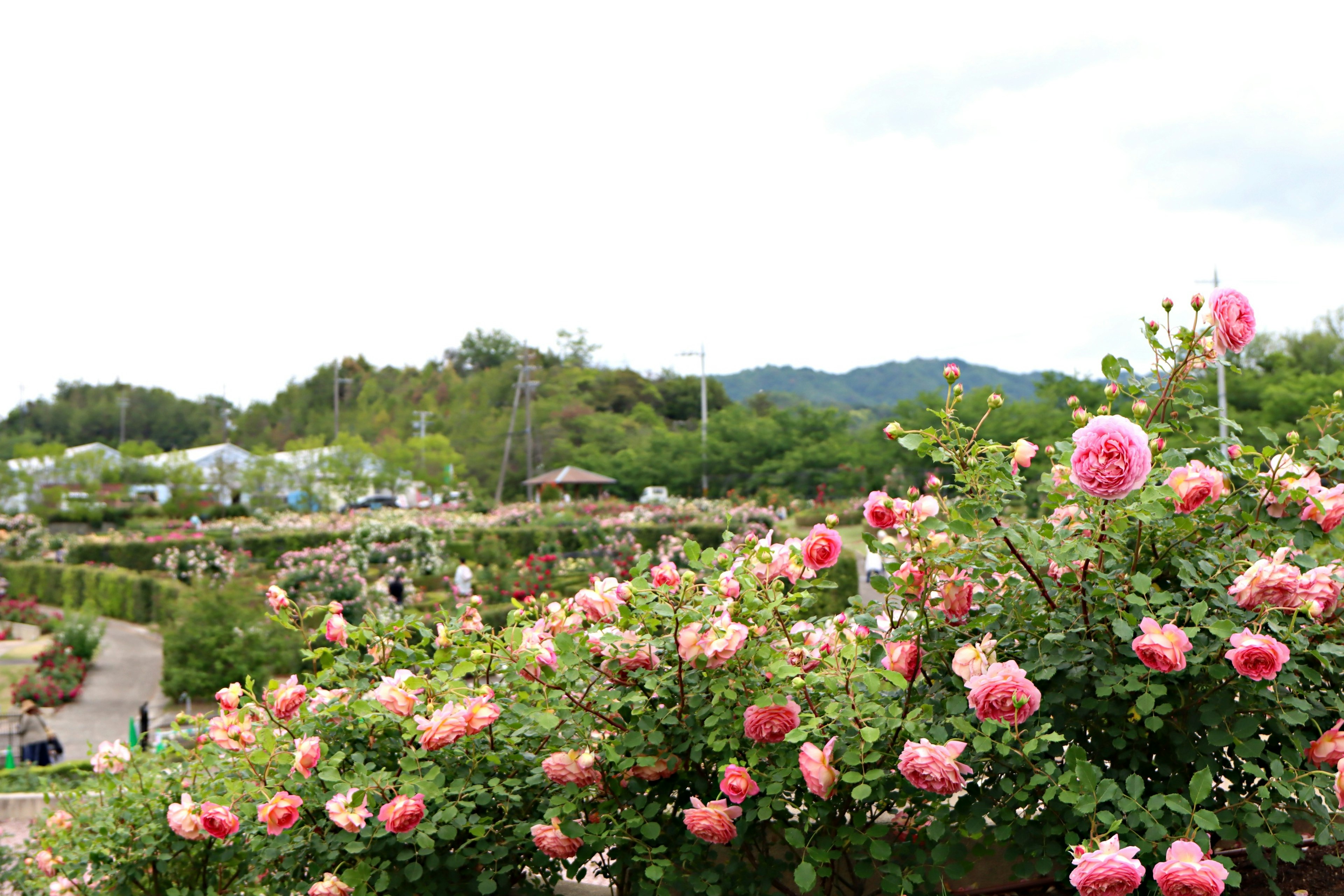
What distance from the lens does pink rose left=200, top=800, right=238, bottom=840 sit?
2.13 metres

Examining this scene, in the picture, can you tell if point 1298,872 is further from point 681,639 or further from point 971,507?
point 681,639

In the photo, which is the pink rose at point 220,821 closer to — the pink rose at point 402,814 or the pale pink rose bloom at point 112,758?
the pink rose at point 402,814

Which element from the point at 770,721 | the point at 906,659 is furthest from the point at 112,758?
the point at 906,659

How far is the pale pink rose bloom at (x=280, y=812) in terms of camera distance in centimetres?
204

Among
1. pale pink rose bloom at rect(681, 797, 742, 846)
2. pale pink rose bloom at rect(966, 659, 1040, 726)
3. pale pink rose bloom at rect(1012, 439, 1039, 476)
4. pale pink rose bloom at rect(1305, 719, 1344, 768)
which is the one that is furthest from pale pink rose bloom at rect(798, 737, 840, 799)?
pale pink rose bloom at rect(1305, 719, 1344, 768)

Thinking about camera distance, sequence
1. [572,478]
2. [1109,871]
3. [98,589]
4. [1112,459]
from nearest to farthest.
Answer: [1109,871] < [1112,459] < [98,589] < [572,478]

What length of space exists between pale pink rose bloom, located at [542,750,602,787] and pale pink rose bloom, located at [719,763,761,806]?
0.32 m

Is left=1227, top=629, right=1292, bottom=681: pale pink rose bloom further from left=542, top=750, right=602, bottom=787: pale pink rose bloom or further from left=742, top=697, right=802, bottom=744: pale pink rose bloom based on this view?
left=542, top=750, right=602, bottom=787: pale pink rose bloom

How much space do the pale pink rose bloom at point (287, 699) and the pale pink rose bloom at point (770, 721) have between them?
44.9 inches

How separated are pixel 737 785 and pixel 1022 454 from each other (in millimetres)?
859

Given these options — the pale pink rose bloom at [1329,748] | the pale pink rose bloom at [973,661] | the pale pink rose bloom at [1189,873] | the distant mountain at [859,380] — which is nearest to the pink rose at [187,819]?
the pale pink rose bloom at [973,661]

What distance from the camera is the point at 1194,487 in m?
2.02

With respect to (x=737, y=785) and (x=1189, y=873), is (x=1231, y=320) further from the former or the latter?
(x=737, y=785)

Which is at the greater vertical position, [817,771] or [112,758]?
[817,771]
